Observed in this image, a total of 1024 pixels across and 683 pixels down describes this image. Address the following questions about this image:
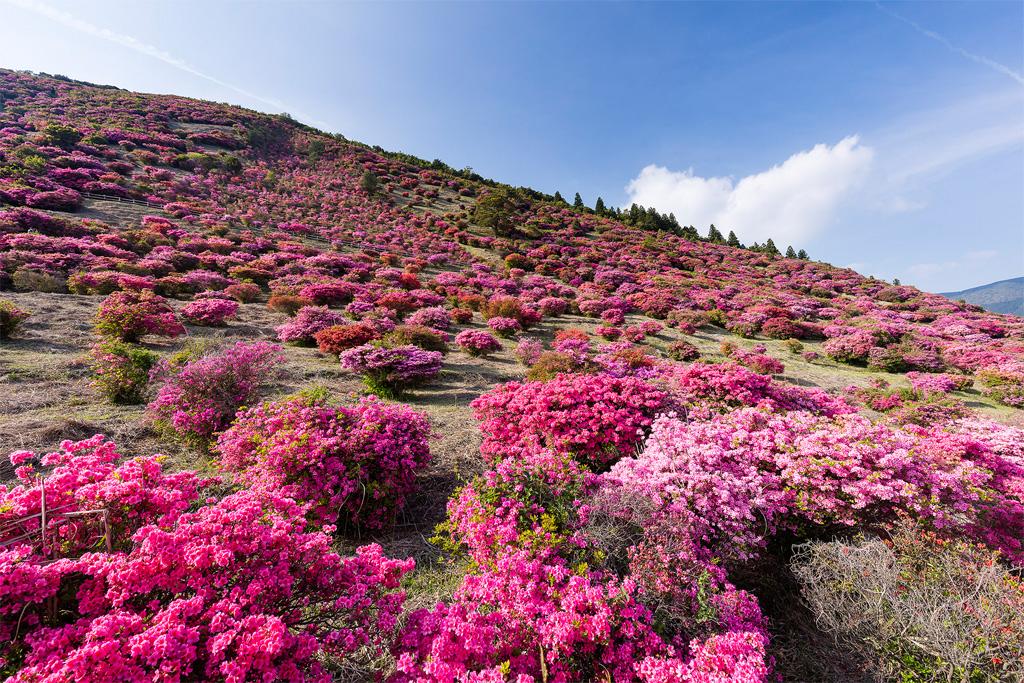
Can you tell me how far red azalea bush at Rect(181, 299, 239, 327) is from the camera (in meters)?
12.4

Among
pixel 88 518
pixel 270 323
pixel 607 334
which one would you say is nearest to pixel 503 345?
pixel 607 334

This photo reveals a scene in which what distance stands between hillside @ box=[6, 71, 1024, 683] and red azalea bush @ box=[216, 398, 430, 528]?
4 centimetres

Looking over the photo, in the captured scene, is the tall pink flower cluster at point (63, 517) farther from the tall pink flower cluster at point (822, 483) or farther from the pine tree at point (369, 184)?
the pine tree at point (369, 184)

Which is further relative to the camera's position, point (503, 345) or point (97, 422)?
point (503, 345)

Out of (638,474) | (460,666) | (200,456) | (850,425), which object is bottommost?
(200,456)

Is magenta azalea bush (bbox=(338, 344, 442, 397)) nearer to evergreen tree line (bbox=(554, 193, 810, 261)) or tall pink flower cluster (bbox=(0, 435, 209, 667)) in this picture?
tall pink flower cluster (bbox=(0, 435, 209, 667))

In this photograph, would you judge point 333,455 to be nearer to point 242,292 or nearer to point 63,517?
point 63,517

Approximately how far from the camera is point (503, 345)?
14383 millimetres

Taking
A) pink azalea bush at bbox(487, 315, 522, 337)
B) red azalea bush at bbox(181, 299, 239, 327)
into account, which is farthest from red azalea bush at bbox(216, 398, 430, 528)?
pink azalea bush at bbox(487, 315, 522, 337)

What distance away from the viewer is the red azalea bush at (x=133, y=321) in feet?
31.8

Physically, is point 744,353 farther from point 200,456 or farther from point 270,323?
point 270,323

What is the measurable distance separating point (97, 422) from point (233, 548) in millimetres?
6794

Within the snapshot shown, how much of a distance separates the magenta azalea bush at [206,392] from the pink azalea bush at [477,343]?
646 centimetres

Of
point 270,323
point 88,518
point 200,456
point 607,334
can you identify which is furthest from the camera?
point 607,334
